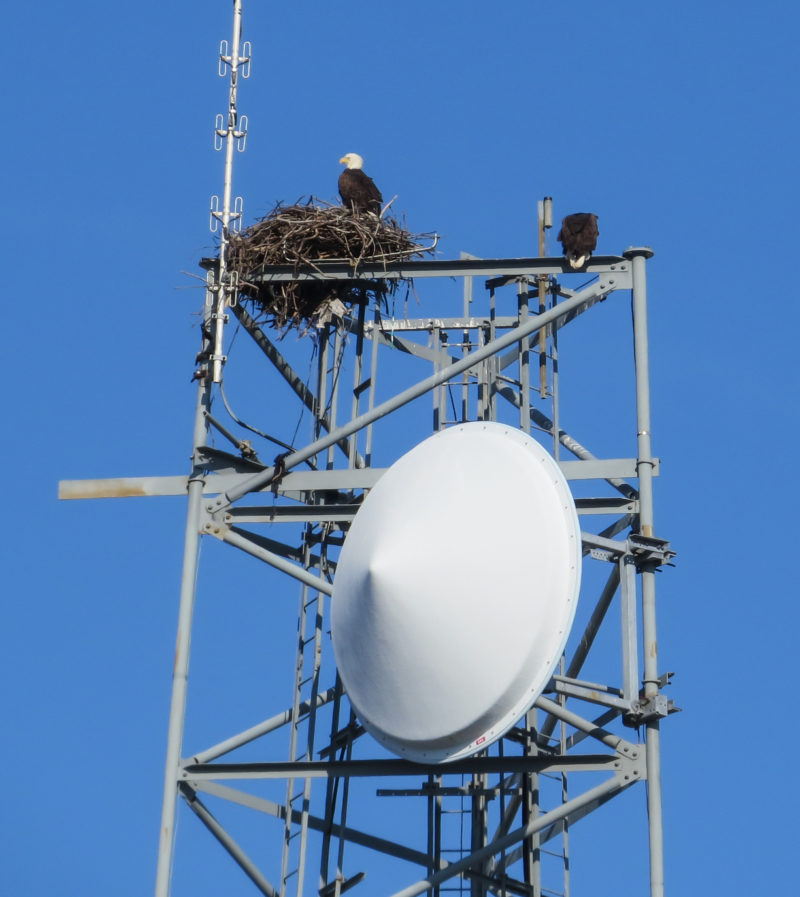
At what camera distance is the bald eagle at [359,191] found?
23562 mm

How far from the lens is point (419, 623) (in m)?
17.2

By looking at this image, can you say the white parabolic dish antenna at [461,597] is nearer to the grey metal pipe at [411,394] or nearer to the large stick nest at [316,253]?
the grey metal pipe at [411,394]

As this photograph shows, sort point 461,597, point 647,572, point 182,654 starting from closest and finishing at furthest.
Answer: point 461,597
point 647,572
point 182,654

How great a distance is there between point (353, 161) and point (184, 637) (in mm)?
9331

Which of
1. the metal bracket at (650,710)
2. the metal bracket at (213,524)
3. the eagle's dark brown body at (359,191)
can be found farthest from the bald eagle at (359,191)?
the metal bracket at (650,710)

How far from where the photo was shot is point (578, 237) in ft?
65.3

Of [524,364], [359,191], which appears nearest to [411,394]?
[524,364]

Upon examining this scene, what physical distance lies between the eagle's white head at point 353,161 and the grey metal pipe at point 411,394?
753 centimetres

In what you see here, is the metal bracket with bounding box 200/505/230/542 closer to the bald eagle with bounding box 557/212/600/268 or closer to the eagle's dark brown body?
the bald eagle with bounding box 557/212/600/268

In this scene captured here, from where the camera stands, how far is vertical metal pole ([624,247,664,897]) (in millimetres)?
17297

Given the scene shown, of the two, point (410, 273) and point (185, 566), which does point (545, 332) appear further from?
point (185, 566)

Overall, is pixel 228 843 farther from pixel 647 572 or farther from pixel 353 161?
pixel 353 161

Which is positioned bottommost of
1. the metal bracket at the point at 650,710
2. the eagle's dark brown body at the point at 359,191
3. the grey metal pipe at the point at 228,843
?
the grey metal pipe at the point at 228,843

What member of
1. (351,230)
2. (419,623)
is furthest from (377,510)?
(351,230)
